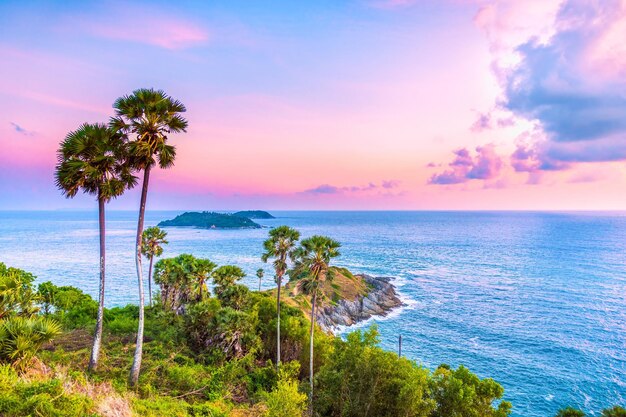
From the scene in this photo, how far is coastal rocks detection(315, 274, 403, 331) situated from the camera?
2689 inches

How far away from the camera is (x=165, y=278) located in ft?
143

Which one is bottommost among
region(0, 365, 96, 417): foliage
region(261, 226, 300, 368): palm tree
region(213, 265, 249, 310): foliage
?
region(213, 265, 249, 310): foliage

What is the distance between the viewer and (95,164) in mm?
18953

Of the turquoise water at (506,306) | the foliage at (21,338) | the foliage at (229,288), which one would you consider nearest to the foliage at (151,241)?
the foliage at (229,288)

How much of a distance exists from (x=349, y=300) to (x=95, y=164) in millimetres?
66625

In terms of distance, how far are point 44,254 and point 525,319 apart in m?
157

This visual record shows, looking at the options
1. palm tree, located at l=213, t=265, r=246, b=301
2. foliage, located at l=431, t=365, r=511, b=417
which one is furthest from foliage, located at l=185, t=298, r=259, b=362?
foliage, located at l=431, t=365, r=511, b=417

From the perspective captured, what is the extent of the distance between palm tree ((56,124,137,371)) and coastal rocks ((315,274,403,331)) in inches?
2050

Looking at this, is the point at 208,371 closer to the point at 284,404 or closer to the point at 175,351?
the point at 175,351

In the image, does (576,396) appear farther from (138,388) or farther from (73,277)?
(73,277)

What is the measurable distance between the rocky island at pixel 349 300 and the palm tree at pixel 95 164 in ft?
155

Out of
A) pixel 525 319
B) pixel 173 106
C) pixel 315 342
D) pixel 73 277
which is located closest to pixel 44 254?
pixel 73 277

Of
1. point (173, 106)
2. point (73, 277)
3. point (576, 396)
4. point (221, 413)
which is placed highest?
point (173, 106)

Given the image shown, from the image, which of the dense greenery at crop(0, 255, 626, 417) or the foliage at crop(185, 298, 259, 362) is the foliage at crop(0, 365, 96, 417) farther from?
→ the foliage at crop(185, 298, 259, 362)
